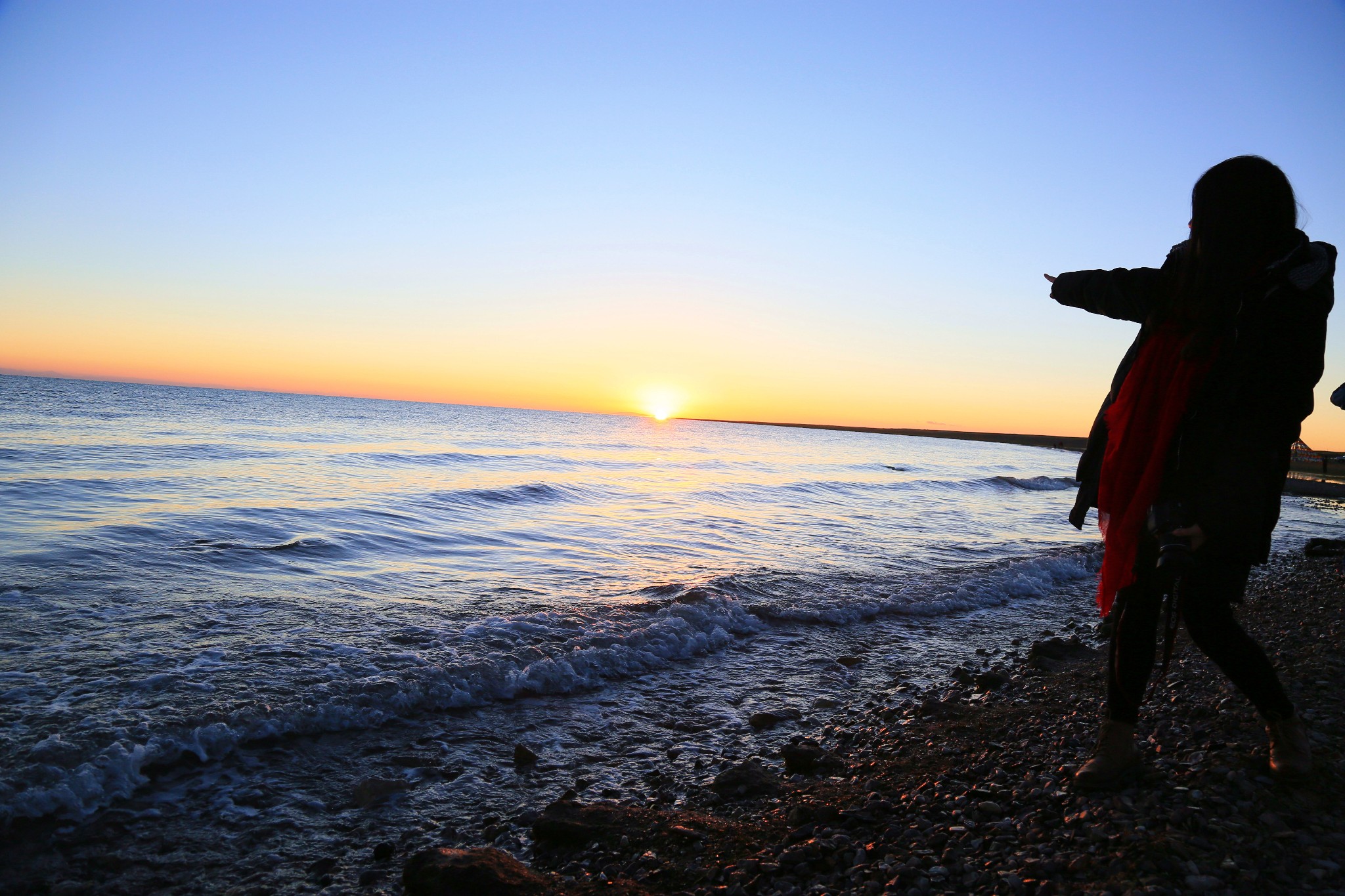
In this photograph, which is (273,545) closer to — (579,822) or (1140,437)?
(579,822)

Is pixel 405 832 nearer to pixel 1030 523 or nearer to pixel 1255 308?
pixel 1255 308

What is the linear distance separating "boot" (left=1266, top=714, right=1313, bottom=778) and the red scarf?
873 millimetres

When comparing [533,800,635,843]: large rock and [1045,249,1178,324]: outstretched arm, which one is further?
[533,800,635,843]: large rock

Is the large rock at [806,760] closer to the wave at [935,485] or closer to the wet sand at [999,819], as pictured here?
the wet sand at [999,819]

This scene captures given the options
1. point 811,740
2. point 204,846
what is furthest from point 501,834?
point 811,740

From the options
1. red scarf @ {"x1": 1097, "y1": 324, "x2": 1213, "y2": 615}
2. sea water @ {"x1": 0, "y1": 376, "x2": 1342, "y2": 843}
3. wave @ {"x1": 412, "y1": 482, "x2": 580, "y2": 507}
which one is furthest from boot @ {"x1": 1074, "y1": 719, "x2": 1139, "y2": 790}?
wave @ {"x1": 412, "y1": 482, "x2": 580, "y2": 507}

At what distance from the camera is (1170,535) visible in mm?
2326

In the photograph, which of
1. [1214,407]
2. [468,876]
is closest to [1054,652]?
[1214,407]

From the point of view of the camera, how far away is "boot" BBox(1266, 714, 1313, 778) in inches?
103

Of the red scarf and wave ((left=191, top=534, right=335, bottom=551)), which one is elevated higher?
the red scarf

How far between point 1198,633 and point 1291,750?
2.27 feet

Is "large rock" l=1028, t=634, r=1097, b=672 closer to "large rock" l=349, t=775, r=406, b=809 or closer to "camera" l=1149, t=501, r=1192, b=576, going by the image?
"camera" l=1149, t=501, r=1192, b=576

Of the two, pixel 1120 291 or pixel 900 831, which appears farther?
pixel 900 831

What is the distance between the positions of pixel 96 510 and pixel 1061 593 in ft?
46.9
